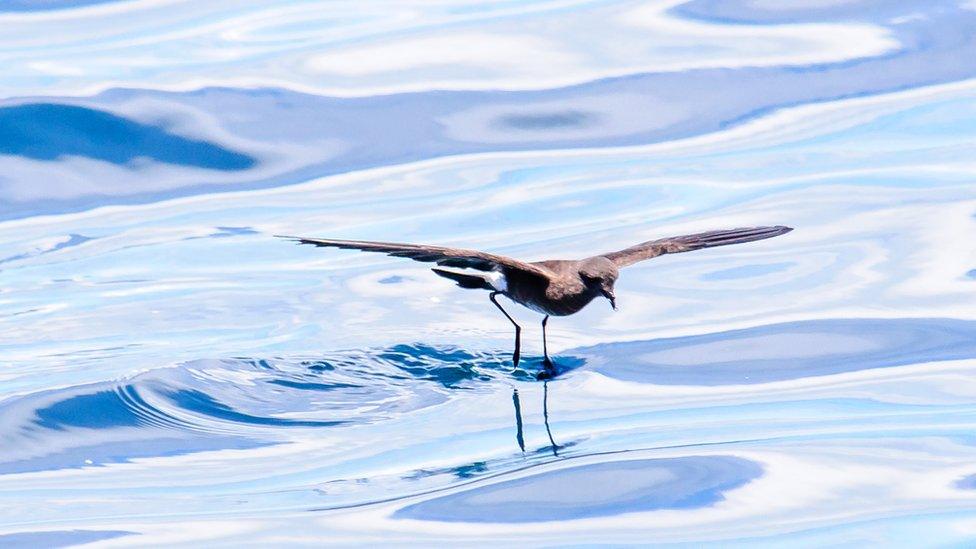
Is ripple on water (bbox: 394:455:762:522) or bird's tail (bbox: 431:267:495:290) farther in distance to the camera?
bird's tail (bbox: 431:267:495:290)

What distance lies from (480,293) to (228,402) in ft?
6.69

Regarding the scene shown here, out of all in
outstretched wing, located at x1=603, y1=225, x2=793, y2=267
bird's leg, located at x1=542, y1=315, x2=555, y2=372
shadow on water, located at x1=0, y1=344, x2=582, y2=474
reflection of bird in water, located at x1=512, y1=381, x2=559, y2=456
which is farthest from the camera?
outstretched wing, located at x1=603, y1=225, x2=793, y2=267

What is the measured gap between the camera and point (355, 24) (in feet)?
35.5

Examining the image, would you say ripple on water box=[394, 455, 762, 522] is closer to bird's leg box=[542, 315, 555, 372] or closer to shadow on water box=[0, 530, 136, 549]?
shadow on water box=[0, 530, 136, 549]

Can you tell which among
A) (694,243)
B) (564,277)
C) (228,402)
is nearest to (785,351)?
(694,243)

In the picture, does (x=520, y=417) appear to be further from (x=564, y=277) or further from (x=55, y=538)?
(x=55, y=538)

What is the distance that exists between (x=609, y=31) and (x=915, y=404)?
512 cm

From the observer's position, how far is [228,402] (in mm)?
6125

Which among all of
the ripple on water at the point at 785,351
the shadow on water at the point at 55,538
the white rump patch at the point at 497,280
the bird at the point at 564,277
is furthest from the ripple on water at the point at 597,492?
the white rump patch at the point at 497,280

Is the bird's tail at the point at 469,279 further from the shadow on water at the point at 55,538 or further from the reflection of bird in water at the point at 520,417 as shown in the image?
the shadow on water at the point at 55,538

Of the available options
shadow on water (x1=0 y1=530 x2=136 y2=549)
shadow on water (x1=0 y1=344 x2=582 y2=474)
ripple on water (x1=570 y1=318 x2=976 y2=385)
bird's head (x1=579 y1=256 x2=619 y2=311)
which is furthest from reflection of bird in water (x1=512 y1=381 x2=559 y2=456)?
shadow on water (x1=0 y1=530 x2=136 y2=549)

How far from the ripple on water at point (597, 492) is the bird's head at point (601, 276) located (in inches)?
65.4

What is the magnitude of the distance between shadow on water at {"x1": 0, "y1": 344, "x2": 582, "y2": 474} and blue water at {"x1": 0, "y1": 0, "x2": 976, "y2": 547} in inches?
0.8

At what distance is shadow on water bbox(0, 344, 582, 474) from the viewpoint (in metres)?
5.73
